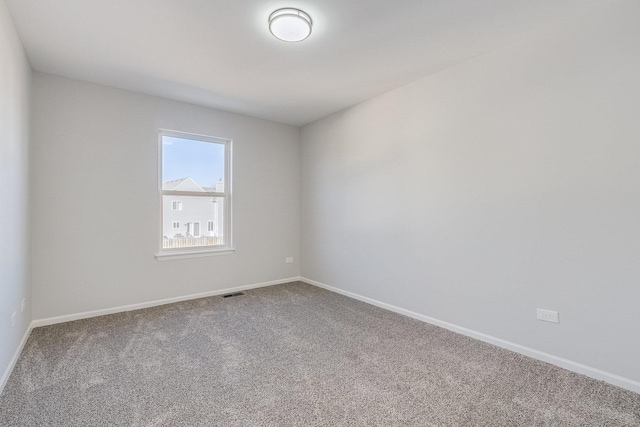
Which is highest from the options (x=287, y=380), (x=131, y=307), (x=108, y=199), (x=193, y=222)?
(x=108, y=199)

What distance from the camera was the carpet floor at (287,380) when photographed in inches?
67.5

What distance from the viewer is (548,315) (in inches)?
92.5

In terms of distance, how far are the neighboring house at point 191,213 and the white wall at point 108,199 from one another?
0.59 feet

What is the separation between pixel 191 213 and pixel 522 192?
387 centimetres

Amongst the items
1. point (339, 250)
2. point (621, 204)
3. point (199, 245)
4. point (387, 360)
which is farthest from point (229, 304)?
point (621, 204)

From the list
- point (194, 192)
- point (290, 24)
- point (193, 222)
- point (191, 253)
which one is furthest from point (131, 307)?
point (290, 24)

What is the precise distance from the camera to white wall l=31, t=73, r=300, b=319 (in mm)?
3119

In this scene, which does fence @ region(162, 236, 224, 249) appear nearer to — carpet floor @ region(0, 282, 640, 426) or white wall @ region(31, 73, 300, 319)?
A: white wall @ region(31, 73, 300, 319)

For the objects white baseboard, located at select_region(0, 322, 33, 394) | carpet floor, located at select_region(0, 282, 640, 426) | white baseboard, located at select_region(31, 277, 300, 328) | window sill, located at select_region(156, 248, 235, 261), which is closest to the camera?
carpet floor, located at select_region(0, 282, 640, 426)

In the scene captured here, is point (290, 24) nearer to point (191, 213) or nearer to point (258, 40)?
point (258, 40)

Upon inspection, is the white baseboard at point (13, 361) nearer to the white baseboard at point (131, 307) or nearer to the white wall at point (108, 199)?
the white baseboard at point (131, 307)

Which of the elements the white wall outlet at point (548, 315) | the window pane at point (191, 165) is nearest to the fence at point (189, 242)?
the window pane at point (191, 165)

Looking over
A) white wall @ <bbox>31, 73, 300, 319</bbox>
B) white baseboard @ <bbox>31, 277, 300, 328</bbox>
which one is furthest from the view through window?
white baseboard @ <bbox>31, 277, 300, 328</bbox>

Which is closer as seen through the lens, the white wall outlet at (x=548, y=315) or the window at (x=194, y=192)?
the white wall outlet at (x=548, y=315)
